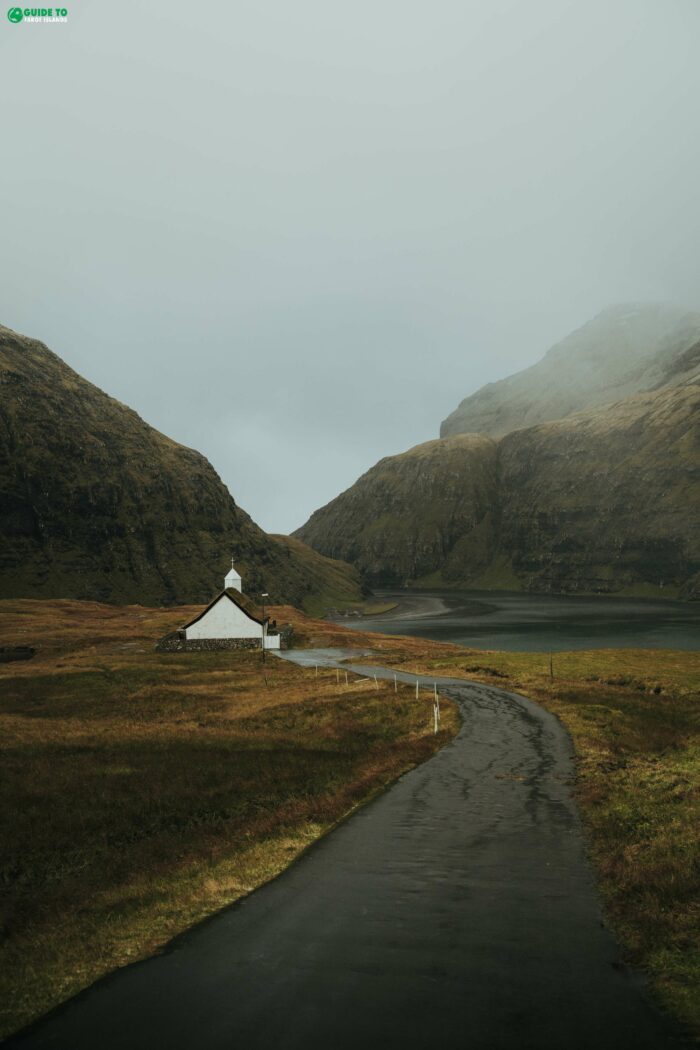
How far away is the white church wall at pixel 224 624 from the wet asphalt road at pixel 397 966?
3339 inches

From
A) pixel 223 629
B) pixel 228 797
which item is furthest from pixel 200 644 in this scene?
pixel 228 797

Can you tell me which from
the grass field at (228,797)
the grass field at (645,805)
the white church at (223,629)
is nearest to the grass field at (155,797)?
the grass field at (228,797)

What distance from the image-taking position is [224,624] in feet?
335

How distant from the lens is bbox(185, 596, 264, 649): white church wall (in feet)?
333

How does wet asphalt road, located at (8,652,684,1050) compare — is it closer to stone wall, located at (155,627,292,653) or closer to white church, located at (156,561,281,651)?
stone wall, located at (155,627,292,653)

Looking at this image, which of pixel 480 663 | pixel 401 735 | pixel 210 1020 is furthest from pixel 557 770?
pixel 480 663

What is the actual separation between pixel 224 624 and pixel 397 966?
9349 centimetres

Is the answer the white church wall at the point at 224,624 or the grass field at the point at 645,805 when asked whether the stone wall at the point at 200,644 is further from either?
the grass field at the point at 645,805

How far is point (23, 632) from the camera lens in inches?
4464

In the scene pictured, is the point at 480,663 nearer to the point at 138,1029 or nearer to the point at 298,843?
the point at 298,843

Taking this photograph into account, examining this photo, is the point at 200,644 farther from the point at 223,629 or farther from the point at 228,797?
the point at 228,797

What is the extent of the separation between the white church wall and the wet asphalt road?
8482cm

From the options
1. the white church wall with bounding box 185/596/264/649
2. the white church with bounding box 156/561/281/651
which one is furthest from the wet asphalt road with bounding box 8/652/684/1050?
the white church wall with bounding box 185/596/264/649

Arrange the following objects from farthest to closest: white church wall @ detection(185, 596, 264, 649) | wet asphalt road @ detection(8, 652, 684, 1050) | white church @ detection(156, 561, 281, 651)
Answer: white church wall @ detection(185, 596, 264, 649) → white church @ detection(156, 561, 281, 651) → wet asphalt road @ detection(8, 652, 684, 1050)
